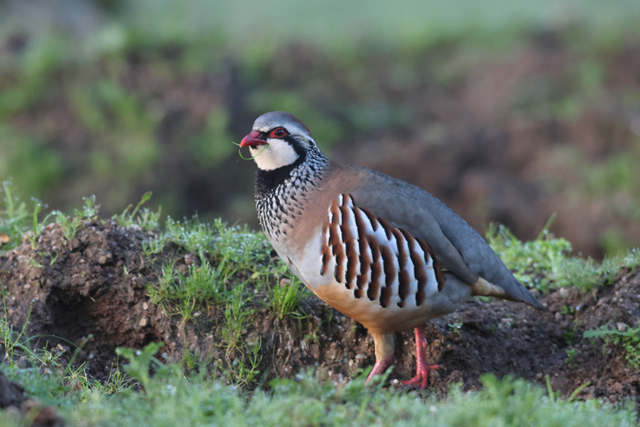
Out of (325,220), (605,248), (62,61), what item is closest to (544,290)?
(325,220)

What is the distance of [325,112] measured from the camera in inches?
368

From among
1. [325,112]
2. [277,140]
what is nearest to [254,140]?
[277,140]

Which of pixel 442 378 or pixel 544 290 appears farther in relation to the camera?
pixel 544 290

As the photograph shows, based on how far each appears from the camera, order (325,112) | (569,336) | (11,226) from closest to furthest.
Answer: (569,336), (11,226), (325,112)

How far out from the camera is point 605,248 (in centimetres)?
711

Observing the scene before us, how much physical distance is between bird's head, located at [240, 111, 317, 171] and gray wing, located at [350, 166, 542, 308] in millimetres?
353

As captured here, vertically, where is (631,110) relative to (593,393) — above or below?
above

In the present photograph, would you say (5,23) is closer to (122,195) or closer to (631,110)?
(122,195)

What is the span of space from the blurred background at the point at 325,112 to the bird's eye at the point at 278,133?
3.67 meters

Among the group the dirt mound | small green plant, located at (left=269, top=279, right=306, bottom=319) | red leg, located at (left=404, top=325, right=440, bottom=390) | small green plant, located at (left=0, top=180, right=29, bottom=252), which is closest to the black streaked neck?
small green plant, located at (left=269, top=279, right=306, bottom=319)

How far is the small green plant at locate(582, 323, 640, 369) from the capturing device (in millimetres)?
3604

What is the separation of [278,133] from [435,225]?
985 mm

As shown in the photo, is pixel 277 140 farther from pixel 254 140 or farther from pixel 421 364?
pixel 421 364

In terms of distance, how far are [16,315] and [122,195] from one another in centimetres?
395
